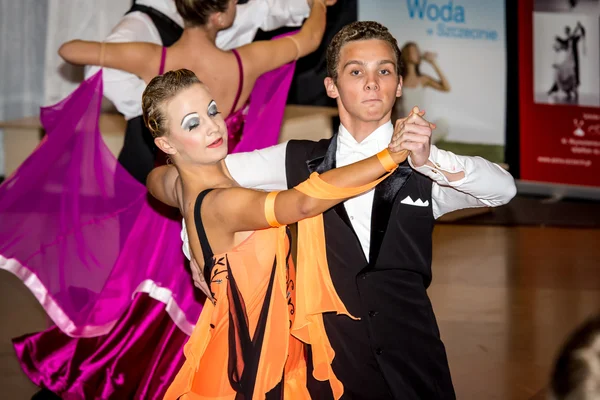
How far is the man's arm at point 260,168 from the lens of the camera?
2680 millimetres

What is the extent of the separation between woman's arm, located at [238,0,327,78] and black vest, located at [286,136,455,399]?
1751 millimetres

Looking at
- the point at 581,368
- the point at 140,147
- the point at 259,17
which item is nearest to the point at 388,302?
the point at 581,368

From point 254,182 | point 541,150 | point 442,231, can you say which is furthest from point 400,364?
point 541,150

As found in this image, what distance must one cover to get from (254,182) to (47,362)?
6.17ft

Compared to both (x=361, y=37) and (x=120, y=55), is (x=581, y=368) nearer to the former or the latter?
(x=361, y=37)

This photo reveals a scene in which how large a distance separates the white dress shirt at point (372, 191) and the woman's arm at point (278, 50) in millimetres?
1534

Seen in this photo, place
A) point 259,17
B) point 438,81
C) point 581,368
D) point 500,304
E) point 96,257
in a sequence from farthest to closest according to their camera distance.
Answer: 1. point 438,81
2. point 500,304
3. point 259,17
4. point 96,257
5. point 581,368

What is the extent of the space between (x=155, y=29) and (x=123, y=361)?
1.63 meters

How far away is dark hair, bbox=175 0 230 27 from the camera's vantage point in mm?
4023

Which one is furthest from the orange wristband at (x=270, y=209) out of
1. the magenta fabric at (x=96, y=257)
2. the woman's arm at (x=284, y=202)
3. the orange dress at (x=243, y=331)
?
the magenta fabric at (x=96, y=257)

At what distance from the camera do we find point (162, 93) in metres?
2.44

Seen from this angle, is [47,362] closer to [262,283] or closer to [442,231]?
[262,283]

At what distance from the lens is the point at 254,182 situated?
107 inches

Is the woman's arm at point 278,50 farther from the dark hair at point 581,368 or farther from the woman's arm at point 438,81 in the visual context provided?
the woman's arm at point 438,81
